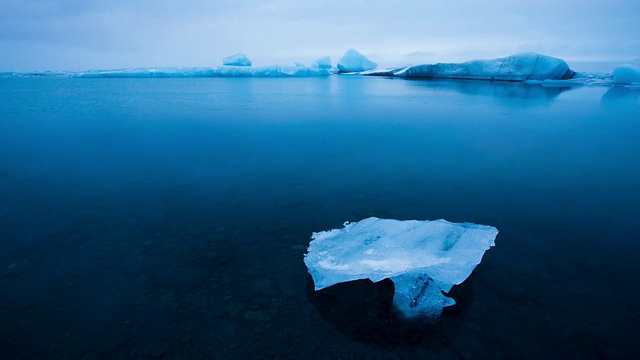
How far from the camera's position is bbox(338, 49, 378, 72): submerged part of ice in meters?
55.3

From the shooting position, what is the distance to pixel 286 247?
11.5 feet

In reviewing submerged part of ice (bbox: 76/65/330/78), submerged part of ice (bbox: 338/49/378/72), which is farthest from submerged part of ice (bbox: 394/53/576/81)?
submerged part of ice (bbox: 76/65/330/78)

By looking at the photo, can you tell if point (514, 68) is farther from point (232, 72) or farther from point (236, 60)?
point (236, 60)

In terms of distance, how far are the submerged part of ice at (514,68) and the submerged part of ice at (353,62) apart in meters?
18.2

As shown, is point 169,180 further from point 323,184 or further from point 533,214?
point 533,214

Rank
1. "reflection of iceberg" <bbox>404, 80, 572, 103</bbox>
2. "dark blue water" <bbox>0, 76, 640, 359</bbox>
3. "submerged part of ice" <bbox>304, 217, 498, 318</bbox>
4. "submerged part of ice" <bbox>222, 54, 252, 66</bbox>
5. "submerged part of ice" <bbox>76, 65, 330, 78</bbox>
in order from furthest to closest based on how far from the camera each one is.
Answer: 1. "submerged part of ice" <bbox>222, 54, 252, 66</bbox>
2. "submerged part of ice" <bbox>76, 65, 330, 78</bbox>
3. "reflection of iceberg" <bbox>404, 80, 572, 103</bbox>
4. "submerged part of ice" <bbox>304, 217, 498, 318</bbox>
5. "dark blue water" <bbox>0, 76, 640, 359</bbox>

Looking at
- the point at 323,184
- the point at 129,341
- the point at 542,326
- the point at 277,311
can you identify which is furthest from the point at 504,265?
the point at 129,341

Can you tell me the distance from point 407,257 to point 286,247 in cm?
144

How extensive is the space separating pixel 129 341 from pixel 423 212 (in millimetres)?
3696

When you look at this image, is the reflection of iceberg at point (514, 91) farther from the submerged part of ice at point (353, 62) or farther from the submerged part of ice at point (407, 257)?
the submerged part of ice at point (353, 62)

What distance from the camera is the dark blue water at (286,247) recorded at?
2340mm

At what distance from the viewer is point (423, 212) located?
430 cm

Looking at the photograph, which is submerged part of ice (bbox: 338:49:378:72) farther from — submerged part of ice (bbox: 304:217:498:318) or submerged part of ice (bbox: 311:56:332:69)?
submerged part of ice (bbox: 304:217:498:318)

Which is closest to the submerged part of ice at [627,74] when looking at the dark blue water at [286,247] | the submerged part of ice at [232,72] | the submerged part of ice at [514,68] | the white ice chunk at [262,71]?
the submerged part of ice at [514,68]
